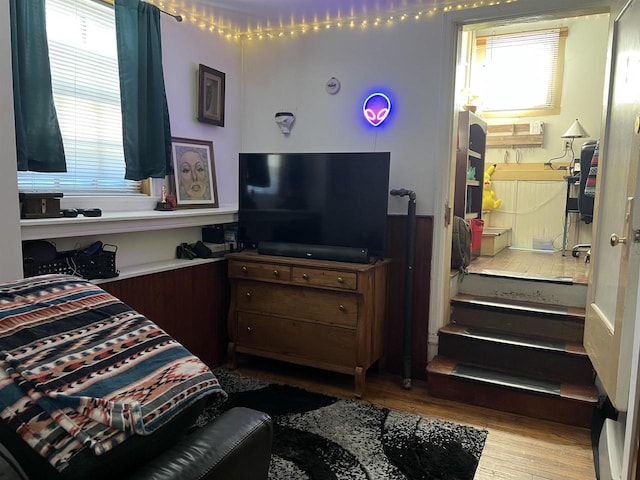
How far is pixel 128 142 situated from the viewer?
266 centimetres

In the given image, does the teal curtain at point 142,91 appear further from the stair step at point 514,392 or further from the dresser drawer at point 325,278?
the stair step at point 514,392

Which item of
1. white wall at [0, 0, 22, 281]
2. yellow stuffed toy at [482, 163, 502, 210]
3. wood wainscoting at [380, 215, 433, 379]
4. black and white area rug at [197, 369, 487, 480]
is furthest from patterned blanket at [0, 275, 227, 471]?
yellow stuffed toy at [482, 163, 502, 210]

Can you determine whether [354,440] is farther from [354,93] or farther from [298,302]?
[354,93]

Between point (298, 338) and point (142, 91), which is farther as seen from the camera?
point (298, 338)

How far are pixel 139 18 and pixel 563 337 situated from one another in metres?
3.22

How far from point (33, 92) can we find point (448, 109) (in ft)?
7.50

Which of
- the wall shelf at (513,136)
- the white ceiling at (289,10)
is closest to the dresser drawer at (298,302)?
the white ceiling at (289,10)

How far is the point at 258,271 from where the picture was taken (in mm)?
3098

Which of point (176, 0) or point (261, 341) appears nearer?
point (176, 0)

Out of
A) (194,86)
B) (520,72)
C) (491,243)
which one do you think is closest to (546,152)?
(520,72)

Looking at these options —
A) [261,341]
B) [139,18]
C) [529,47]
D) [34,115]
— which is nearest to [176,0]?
[139,18]

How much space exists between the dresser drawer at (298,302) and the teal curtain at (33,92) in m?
1.39

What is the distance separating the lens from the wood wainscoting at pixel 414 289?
10.2ft

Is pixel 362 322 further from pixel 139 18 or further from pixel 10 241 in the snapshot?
pixel 139 18
